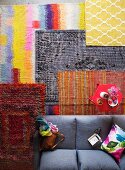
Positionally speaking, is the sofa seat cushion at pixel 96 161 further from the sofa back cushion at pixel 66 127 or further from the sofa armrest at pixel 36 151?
the sofa armrest at pixel 36 151

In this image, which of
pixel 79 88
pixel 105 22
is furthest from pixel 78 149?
pixel 105 22

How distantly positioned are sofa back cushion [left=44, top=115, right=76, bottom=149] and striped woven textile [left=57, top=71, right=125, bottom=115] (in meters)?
0.20

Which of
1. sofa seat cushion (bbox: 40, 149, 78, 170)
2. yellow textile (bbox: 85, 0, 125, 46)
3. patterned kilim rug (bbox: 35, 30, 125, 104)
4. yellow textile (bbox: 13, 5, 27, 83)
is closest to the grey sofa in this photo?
sofa seat cushion (bbox: 40, 149, 78, 170)

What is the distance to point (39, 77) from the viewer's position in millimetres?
3617

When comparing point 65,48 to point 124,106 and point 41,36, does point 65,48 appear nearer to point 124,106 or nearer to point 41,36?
point 41,36

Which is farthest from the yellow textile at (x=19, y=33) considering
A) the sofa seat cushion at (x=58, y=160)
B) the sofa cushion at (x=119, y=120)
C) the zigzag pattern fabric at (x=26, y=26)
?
the sofa cushion at (x=119, y=120)

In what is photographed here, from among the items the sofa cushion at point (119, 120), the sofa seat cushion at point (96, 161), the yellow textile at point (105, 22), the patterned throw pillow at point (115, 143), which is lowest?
the sofa seat cushion at point (96, 161)

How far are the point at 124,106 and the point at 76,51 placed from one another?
1018 mm

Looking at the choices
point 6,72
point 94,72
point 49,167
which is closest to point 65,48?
point 94,72

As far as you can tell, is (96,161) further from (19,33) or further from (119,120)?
(19,33)

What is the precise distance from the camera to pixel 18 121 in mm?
3541

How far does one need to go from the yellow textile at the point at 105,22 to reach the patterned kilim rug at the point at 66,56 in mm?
97

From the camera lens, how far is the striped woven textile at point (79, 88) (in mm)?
3605

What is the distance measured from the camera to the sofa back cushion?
3.31 meters
